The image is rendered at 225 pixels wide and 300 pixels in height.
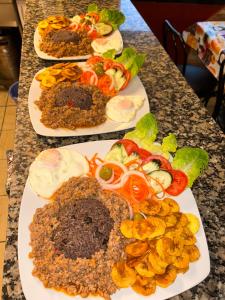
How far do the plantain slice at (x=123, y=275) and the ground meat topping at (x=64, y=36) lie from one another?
1291 mm

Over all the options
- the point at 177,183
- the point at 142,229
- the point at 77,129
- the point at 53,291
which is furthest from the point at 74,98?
the point at 53,291

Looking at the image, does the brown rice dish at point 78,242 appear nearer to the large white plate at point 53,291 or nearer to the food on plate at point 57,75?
the large white plate at point 53,291

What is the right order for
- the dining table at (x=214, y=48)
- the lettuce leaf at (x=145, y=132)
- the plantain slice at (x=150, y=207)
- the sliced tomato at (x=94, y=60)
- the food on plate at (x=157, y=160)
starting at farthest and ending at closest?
1. the dining table at (x=214, y=48)
2. the sliced tomato at (x=94, y=60)
3. the lettuce leaf at (x=145, y=132)
4. the food on plate at (x=157, y=160)
5. the plantain slice at (x=150, y=207)

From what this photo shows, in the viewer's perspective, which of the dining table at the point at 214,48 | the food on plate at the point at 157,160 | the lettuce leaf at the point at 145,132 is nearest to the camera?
the food on plate at the point at 157,160

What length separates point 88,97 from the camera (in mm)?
1341

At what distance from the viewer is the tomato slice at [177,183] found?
101 cm

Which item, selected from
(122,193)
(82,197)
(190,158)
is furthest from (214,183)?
(82,197)

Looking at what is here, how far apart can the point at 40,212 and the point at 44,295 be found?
0.24 m

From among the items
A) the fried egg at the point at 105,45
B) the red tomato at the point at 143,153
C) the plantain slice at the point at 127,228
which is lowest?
the plantain slice at the point at 127,228

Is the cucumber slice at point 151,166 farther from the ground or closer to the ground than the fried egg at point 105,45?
closer to the ground

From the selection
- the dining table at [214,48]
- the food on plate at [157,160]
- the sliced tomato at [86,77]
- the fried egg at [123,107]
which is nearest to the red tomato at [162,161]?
the food on plate at [157,160]

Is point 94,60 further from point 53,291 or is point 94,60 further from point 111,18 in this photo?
point 53,291

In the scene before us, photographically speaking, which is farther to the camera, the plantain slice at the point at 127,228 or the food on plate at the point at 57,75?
the food on plate at the point at 57,75

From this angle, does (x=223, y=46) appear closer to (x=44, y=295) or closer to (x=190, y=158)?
(x=190, y=158)
